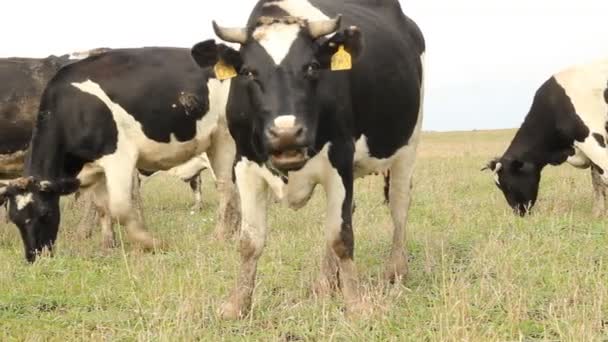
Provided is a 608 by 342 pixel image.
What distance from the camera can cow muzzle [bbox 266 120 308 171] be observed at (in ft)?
15.5

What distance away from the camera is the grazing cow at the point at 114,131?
8.98 meters

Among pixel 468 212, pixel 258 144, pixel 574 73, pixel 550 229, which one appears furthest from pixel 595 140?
pixel 258 144

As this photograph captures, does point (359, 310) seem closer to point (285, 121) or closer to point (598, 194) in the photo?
point (285, 121)

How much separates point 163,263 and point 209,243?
5.57 ft

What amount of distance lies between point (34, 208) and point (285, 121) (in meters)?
5.15

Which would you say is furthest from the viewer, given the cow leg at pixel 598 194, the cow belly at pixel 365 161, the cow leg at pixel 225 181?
the cow leg at pixel 598 194

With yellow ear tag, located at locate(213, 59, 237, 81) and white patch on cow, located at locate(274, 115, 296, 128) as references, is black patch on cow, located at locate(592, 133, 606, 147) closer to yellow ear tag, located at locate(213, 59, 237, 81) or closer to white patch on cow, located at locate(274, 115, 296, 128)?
yellow ear tag, located at locate(213, 59, 237, 81)

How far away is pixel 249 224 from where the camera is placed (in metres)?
5.81

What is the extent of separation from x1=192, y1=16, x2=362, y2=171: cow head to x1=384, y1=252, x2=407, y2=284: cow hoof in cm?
210

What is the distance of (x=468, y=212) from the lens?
442 inches

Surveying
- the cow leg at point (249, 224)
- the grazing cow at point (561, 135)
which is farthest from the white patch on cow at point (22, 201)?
the grazing cow at point (561, 135)

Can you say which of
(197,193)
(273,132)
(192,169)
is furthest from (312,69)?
(192,169)

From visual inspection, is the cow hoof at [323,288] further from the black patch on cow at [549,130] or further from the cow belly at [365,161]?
the black patch on cow at [549,130]

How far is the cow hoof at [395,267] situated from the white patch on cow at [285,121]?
2593 mm
